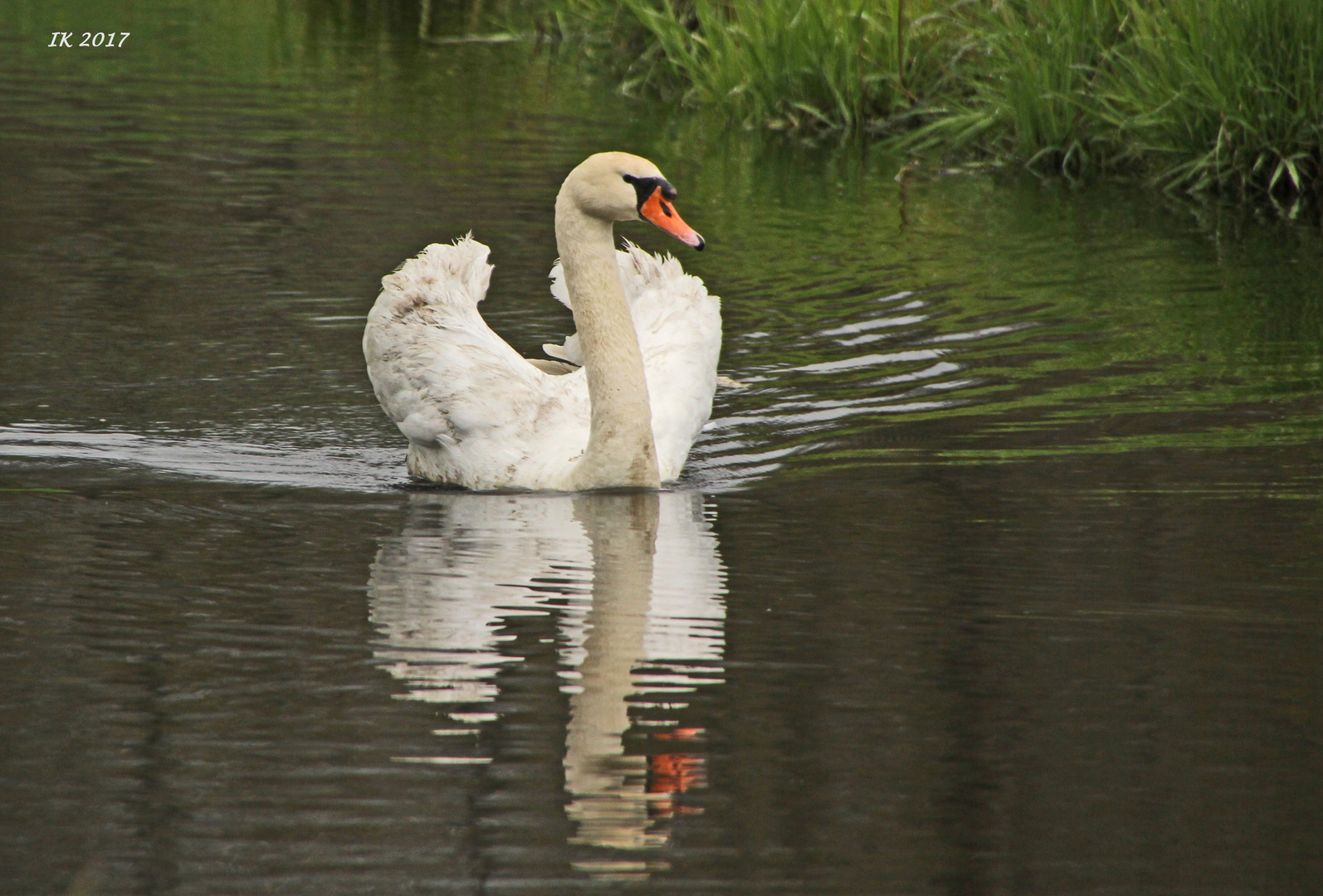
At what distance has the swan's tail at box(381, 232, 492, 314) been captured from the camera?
788 centimetres

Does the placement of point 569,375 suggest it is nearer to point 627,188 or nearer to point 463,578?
point 627,188

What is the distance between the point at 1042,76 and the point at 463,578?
921 cm

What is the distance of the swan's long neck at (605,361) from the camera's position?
716 centimetres

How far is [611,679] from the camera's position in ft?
16.4

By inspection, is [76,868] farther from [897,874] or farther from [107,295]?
[107,295]

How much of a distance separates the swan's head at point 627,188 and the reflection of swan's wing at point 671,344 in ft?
2.30

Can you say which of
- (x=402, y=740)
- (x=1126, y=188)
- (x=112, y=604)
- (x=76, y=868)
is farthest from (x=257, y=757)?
(x=1126, y=188)

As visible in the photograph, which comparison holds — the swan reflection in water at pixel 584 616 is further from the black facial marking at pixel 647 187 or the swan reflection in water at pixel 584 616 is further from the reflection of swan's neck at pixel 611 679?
the black facial marking at pixel 647 187

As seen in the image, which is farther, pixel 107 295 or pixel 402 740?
pixel 107 295

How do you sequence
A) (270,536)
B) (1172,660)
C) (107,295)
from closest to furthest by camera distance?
1. (1172,660)
2. (270,536)
3. (107,295)

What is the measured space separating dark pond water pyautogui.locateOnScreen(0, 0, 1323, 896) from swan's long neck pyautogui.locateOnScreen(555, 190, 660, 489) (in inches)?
5.5

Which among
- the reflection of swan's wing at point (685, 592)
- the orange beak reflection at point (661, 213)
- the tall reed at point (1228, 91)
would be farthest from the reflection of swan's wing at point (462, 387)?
the tall reed at point (1228, 91)

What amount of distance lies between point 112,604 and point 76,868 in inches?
73.4

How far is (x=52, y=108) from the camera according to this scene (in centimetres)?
1650
